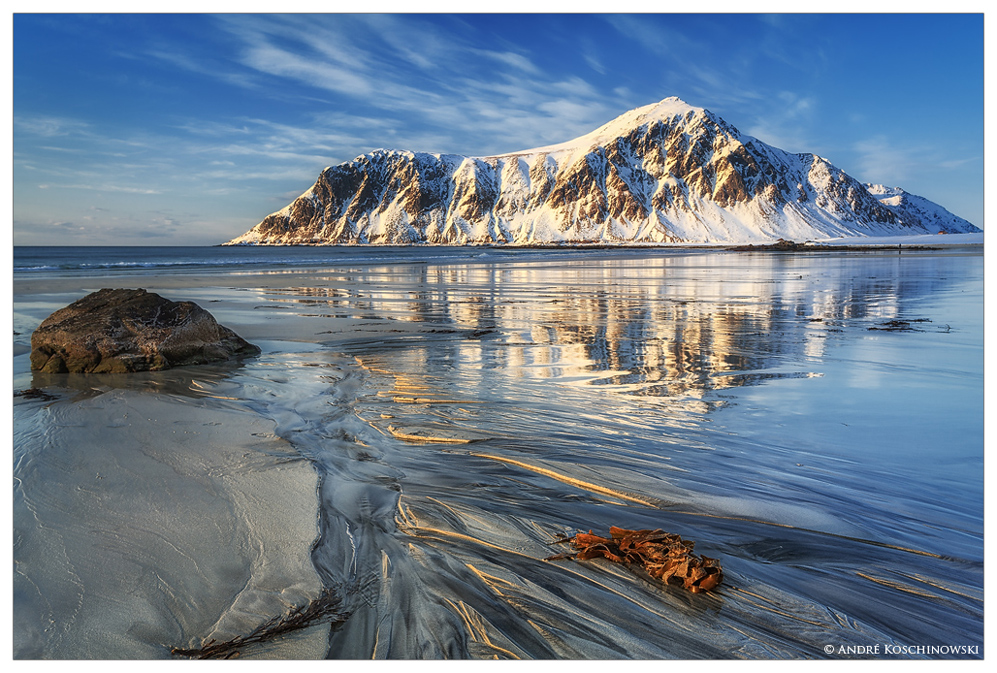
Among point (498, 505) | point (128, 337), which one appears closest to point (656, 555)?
point (498, 505)

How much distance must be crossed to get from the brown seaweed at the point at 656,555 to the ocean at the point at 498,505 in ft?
0.18

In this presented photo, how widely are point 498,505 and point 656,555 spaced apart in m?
1.17

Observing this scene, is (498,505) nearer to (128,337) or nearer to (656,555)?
(656,555)

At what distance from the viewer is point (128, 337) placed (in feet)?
27.3

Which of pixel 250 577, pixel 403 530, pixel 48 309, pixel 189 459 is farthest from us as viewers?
pixel 48 309

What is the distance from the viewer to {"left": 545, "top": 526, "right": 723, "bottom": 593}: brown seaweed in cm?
295

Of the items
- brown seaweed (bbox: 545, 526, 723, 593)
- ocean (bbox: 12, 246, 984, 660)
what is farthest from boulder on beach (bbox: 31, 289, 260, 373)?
brown seaweed (bbox: 545, 526, 723, 593)

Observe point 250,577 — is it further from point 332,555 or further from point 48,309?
point 48,309

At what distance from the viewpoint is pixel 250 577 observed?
3.05 meters

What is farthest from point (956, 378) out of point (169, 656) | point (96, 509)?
point (96, 509)

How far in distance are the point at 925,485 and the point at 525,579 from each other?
313cm

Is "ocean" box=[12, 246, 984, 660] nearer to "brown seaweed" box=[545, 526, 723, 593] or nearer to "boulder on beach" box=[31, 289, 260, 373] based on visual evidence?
"brown seaweed" box=[545, 526, 723, 593]

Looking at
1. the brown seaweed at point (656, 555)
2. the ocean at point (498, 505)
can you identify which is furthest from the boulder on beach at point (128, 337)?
the brown seaweed at point (656, 555)

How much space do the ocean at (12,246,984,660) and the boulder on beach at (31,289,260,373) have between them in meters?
0.44
